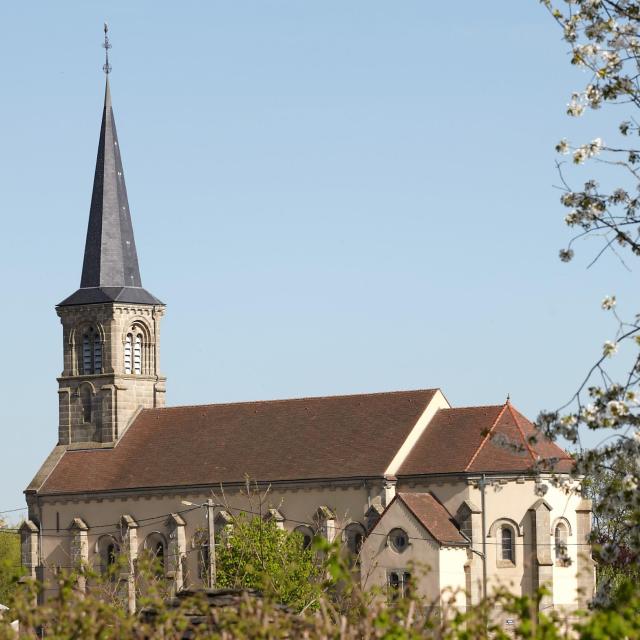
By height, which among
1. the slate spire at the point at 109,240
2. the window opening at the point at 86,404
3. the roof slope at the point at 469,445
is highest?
the slate spire at the point at 109,240

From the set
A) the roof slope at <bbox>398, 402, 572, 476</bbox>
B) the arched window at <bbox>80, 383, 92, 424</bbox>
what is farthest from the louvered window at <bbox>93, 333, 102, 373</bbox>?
the roof slope at <bbox>398, 402, 572, 476</bbox>

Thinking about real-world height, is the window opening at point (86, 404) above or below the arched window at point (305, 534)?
above

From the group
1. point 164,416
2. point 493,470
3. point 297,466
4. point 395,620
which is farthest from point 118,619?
point 164,416

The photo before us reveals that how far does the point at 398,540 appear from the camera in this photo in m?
63.7

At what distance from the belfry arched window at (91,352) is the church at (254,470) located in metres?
0.07

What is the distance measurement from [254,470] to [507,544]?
471 inches

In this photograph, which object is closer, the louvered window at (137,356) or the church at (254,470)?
the church at (254,470)

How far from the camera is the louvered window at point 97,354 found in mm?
78500

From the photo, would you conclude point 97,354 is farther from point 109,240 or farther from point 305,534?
point 305,534

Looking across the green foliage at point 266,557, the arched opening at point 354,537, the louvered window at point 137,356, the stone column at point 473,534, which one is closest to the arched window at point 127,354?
the louvered window at point 137,356

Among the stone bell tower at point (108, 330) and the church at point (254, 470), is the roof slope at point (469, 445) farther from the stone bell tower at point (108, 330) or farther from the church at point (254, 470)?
the stone bell tower at point (108, 330)

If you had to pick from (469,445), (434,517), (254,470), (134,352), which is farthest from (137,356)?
(434,517)

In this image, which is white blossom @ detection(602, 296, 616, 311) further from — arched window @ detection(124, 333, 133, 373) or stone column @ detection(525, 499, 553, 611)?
arched window @ detection(124, 333, 133, 373)

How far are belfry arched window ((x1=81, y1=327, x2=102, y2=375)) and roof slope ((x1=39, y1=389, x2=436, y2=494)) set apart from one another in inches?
128
